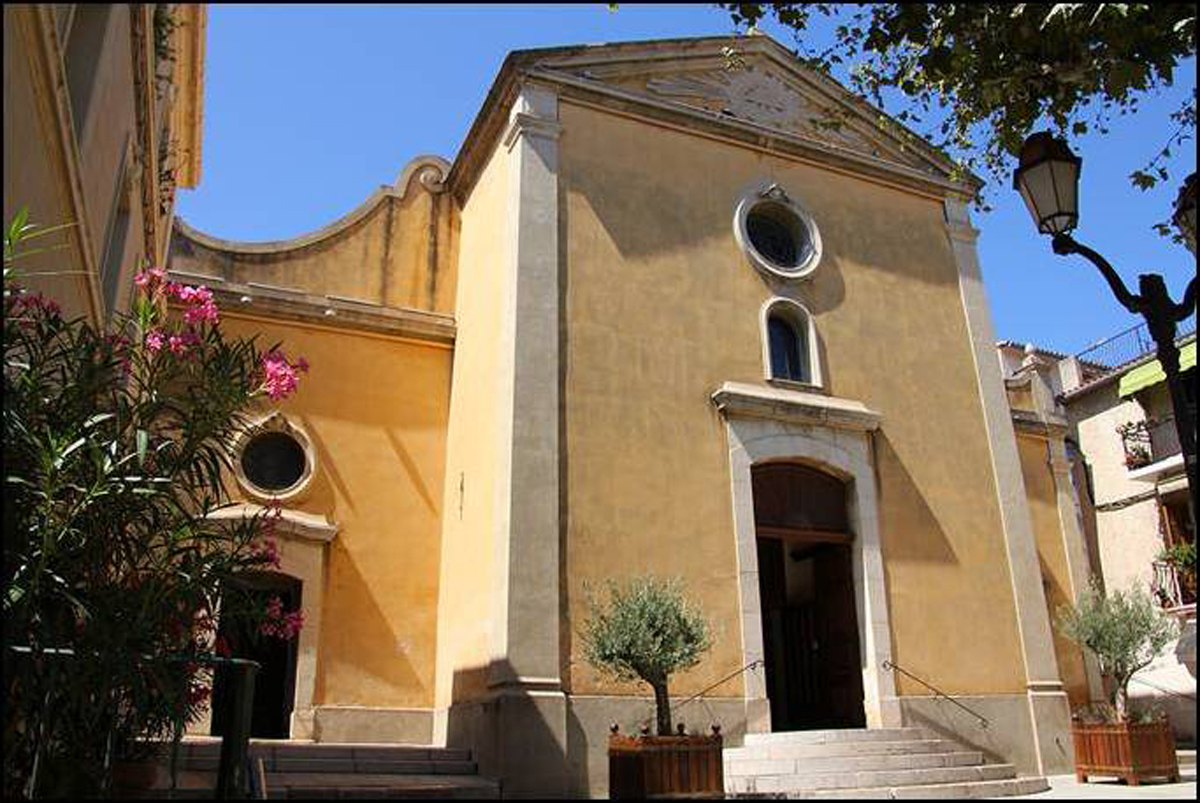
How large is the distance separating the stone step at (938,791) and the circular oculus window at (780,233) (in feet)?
22.8

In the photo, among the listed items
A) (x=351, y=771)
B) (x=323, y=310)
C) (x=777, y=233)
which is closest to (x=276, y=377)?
(x=351, y=771)

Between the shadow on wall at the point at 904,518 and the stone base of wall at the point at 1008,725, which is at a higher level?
the shadow on wall at the point at 904,518

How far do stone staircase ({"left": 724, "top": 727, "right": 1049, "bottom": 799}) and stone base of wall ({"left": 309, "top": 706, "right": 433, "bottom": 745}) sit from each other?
3793 millimetres

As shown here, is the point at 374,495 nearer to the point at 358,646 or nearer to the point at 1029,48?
the point at 358,646

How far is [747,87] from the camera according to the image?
1518cm

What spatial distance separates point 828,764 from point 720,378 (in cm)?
492

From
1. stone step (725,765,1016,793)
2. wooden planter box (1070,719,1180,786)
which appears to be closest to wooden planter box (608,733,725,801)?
stone step (725,765,1016,793)

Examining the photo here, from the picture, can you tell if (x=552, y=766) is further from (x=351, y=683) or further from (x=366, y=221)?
(x=366, y=221)

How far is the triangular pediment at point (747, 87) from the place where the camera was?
1383cm

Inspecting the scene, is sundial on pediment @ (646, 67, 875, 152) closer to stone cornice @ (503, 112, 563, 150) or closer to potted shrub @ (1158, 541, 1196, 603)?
stone cornice @ (503, 112, 563, 150)

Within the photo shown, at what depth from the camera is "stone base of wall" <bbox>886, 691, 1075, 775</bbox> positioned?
473 inches

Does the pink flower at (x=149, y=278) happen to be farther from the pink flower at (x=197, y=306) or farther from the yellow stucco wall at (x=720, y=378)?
the yellow stucco wall at (x=720, y=378)

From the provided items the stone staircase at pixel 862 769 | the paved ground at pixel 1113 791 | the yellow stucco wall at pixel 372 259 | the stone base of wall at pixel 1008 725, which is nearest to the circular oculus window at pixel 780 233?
the yellow stucco wall at pixel 372 259

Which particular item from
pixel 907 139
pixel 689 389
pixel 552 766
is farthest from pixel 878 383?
pixel 552 766
